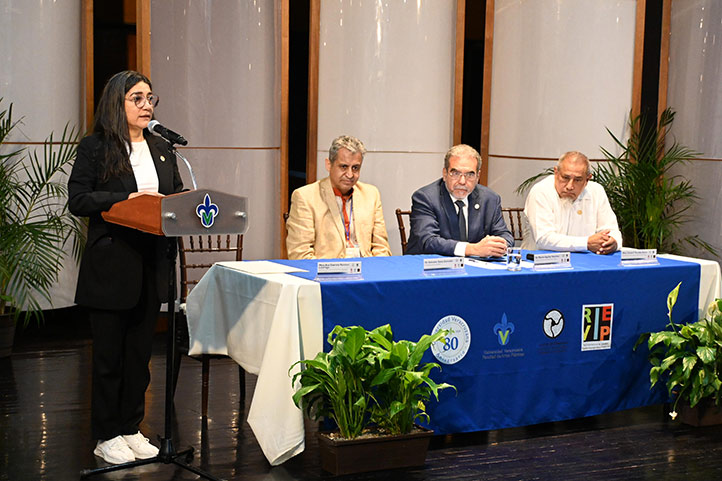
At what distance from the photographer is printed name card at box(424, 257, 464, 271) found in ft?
11.9

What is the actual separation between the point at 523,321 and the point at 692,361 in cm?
80

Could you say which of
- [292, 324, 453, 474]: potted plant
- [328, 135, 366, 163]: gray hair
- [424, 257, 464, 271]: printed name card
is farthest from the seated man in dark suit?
[292, 324, 453, 474]: potted plant

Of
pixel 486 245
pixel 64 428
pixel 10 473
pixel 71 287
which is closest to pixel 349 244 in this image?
pixel 486 245

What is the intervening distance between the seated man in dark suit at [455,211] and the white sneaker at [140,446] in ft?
5.12

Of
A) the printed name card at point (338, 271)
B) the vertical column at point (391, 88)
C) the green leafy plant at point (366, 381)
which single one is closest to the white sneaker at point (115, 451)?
the green leafy plant at point (366, 381)

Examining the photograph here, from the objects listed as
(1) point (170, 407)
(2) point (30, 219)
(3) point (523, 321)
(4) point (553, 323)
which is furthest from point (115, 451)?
(2) point (30, 219)

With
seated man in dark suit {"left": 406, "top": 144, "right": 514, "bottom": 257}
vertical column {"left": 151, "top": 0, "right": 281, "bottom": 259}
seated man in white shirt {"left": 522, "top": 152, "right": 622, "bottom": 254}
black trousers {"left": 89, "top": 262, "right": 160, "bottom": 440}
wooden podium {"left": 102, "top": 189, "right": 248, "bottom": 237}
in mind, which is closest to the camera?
wooden podium {"left": 102, "top": 189, "right": 248, "bottom": 237}

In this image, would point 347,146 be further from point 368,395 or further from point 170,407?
point 170,407

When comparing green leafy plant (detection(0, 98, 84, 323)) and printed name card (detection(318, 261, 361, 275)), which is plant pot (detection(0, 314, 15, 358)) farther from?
printed name card (detection(318, 261, 361, 275))

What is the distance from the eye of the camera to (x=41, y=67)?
554cm

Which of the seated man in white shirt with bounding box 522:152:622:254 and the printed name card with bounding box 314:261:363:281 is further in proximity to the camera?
the seated man in white shirt with bounding box 522:152:622:254

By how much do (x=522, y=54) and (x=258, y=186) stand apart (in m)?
2.10

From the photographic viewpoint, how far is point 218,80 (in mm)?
6031

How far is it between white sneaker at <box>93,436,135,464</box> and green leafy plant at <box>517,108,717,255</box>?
3.65 metres
